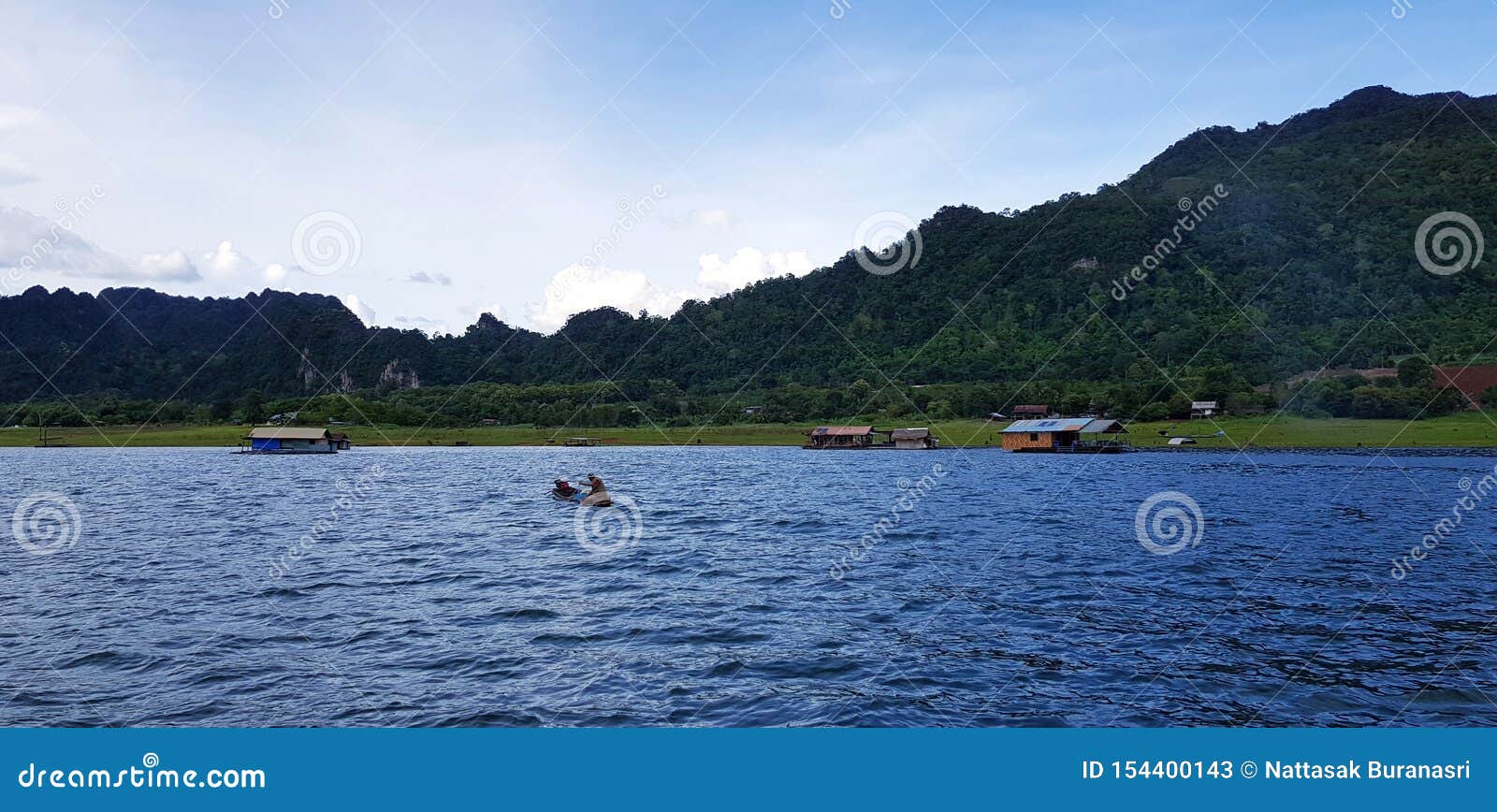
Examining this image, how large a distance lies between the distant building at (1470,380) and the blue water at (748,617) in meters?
90.9

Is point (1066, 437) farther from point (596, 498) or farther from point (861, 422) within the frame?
point (596, 498)

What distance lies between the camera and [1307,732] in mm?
9156

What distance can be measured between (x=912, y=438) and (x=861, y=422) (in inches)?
851

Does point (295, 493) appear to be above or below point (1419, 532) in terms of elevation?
above

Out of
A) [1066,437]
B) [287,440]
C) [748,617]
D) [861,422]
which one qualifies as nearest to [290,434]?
[287,440]

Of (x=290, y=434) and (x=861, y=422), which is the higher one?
(x=290, y=434)

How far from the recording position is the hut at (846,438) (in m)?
133

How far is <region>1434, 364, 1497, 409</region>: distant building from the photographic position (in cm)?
11775

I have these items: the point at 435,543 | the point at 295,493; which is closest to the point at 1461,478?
the point at 435,543

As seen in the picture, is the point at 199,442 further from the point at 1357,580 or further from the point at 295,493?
the point at 1357,580

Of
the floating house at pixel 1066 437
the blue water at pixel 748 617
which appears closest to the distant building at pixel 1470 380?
the floating house at pixel 1066 437

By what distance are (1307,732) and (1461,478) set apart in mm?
79448

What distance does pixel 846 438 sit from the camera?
135m

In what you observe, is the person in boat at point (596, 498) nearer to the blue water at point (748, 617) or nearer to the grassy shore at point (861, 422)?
the blue water at point (748, 617)
